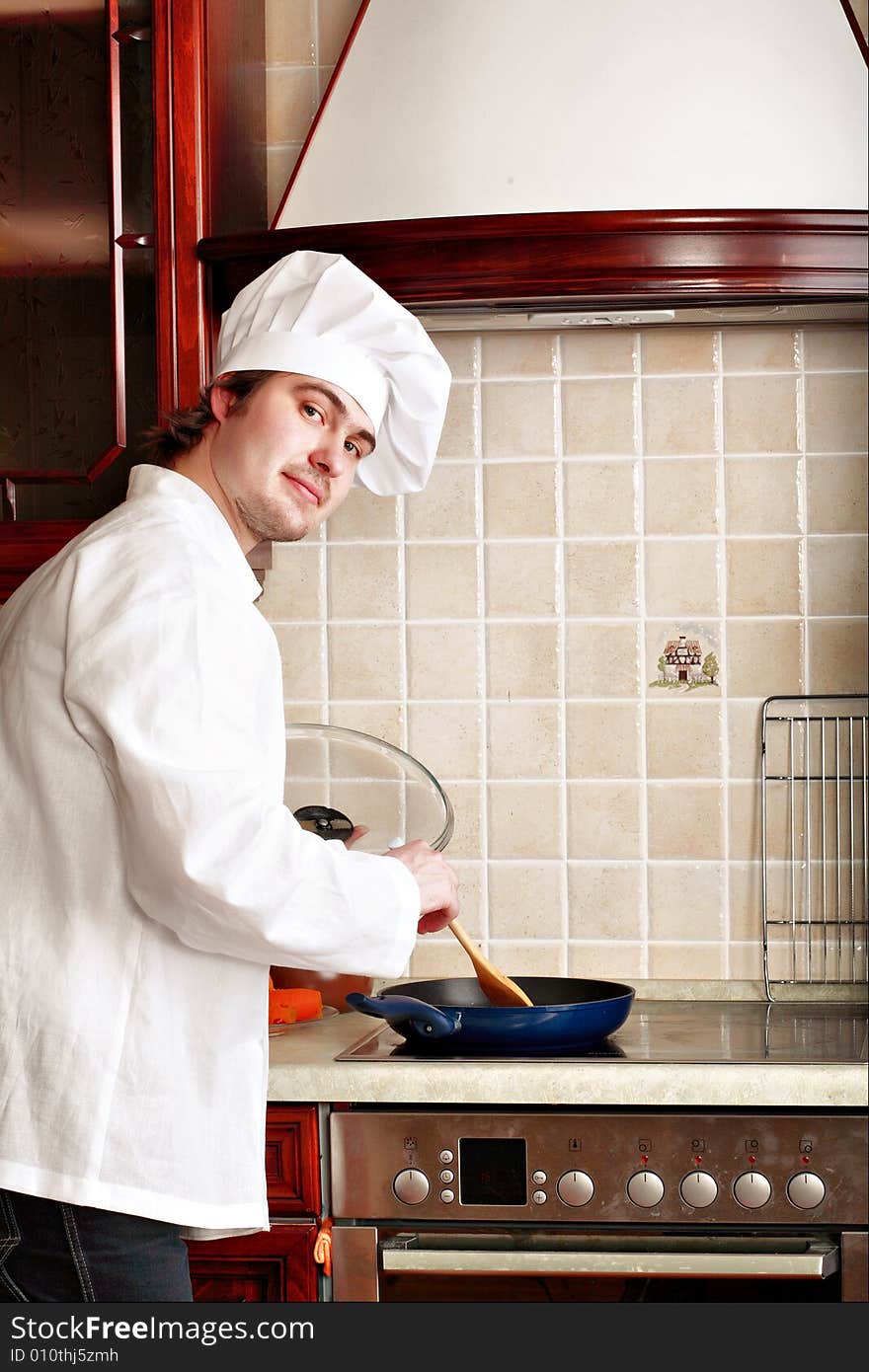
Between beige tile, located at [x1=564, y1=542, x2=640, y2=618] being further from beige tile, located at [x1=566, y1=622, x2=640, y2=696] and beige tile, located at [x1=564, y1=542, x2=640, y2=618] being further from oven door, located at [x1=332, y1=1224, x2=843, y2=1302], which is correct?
oven door, located at [x1=332, y1=1224, x2=843, y2=1302]

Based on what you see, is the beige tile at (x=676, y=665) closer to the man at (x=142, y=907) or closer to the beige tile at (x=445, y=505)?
the beige tile at (x=445, y=505)

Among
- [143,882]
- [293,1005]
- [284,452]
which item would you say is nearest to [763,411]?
[284,452]

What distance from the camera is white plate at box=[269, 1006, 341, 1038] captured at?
175 cm

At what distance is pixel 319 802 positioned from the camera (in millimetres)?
1853

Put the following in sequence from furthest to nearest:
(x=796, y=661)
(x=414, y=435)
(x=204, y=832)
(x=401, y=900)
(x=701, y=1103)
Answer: (x=796, y=661) → (x=414, y=435) → (x=701, y=1103) → (x=401, y=900) → (x=204, y=832)

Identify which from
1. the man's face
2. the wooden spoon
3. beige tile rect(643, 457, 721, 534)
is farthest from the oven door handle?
beige tile rect(643, 457, 721, 534)

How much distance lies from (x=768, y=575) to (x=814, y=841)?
375mm

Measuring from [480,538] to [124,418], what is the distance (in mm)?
556

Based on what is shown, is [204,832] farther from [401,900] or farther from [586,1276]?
[586,1276]

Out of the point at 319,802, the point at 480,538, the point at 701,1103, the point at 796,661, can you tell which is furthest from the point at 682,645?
the point at 701,1103

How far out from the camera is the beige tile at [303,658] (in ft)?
6.82

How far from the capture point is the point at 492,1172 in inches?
59.2

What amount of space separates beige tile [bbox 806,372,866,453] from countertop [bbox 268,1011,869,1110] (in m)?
0.90

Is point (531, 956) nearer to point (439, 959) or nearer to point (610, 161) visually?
point (439, 959)
